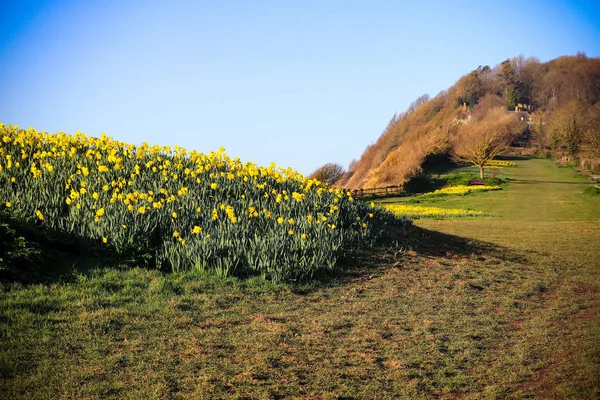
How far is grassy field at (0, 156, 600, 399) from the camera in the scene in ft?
17.0

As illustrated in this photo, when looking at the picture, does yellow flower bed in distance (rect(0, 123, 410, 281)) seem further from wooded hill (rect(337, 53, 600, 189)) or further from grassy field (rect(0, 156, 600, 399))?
wooded hill (rect(337, 53, 600, 189))

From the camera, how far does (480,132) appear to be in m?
52.3

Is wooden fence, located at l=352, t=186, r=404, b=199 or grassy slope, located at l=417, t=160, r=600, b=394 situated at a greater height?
wooden fence, located at l=352, t=186, r=404, b=199

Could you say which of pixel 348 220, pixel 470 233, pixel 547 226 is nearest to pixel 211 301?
pixel 348 220

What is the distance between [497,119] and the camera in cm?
6550

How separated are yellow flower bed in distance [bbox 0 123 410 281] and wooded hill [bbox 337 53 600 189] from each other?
3201 centimetres

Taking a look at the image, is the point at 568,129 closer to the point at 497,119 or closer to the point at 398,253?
the point at 497,119

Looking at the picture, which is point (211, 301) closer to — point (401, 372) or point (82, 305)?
point (82, 305)

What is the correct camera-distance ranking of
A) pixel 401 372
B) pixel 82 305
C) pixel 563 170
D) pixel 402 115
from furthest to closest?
pixel 402 115, pixel 563 170, pixel 82 305, pixel 401 372

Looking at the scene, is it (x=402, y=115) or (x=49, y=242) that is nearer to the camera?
(x=49, y=242)

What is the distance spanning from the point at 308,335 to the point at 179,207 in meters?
4.84

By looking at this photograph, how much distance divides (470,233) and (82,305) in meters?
14.1

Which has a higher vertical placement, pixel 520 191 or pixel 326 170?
pixel 326 170

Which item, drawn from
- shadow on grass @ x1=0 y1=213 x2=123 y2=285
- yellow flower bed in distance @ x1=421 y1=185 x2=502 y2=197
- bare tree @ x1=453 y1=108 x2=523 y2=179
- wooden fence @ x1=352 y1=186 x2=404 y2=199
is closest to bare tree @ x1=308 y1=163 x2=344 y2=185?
wooden fence @ x1=352 y1=186 x2=404 y2=199
